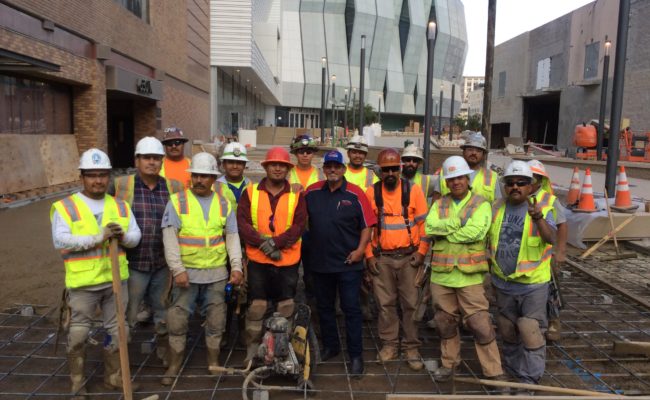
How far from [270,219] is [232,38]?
2763 cm

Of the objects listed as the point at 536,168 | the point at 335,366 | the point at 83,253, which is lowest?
the point at 335,366

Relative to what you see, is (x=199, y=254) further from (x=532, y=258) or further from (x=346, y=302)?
(x=532, y=258)

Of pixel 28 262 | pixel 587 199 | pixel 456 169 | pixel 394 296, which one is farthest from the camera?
pixel 587 199

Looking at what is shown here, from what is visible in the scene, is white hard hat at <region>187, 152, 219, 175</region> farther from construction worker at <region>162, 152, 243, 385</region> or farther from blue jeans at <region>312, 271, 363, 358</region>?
blue jeans at <region>312, 271, 363, 358</region>

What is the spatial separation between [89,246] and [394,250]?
2.27m

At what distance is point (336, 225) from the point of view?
4164 millimetres

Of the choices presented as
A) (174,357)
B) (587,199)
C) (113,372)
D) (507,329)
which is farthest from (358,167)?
(587,199)

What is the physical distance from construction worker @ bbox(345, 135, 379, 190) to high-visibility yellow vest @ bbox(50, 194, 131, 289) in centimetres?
236

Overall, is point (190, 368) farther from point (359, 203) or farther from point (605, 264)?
point (605, 264)

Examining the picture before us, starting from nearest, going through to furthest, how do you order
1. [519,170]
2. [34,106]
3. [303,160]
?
[519,170] → [303,160] → [34,106]

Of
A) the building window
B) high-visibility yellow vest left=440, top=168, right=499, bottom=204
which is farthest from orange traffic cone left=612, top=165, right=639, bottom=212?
the building window

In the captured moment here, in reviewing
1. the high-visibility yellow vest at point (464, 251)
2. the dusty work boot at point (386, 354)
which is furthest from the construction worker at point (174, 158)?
the high-visibility yellow vest at point (464, 251)

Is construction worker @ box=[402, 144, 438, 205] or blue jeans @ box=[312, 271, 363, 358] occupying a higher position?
construction worker @ box=[402, 144, 438, 205]

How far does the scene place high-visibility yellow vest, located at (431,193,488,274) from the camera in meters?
3.95
